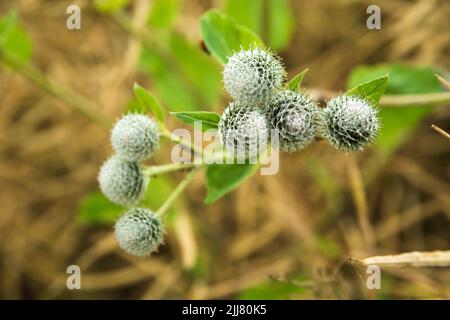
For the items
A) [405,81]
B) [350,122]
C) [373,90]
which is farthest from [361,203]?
[350,122]

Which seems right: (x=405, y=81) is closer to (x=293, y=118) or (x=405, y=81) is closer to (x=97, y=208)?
(x=293, y=118)

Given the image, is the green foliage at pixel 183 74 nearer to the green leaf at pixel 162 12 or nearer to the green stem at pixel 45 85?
the green leaf at pixel 162 12

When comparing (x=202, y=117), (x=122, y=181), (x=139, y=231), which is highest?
(x=202, y=117)

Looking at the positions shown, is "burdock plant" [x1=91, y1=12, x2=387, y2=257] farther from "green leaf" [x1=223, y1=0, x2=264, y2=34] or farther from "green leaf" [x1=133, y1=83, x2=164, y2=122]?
"green leaf" [x1=223, y1=0, x2=264, y2=34]

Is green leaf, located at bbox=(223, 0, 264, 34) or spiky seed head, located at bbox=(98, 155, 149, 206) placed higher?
green leaf, located at bbox=(223, 0, 264, 34)

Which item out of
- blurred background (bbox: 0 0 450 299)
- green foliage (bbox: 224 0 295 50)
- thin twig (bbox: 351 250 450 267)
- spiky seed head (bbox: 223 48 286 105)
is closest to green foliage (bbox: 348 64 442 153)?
blurred background (bbox: 0 0 450 299)

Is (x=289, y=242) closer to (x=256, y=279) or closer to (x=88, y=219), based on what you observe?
(x=256, y=279)
